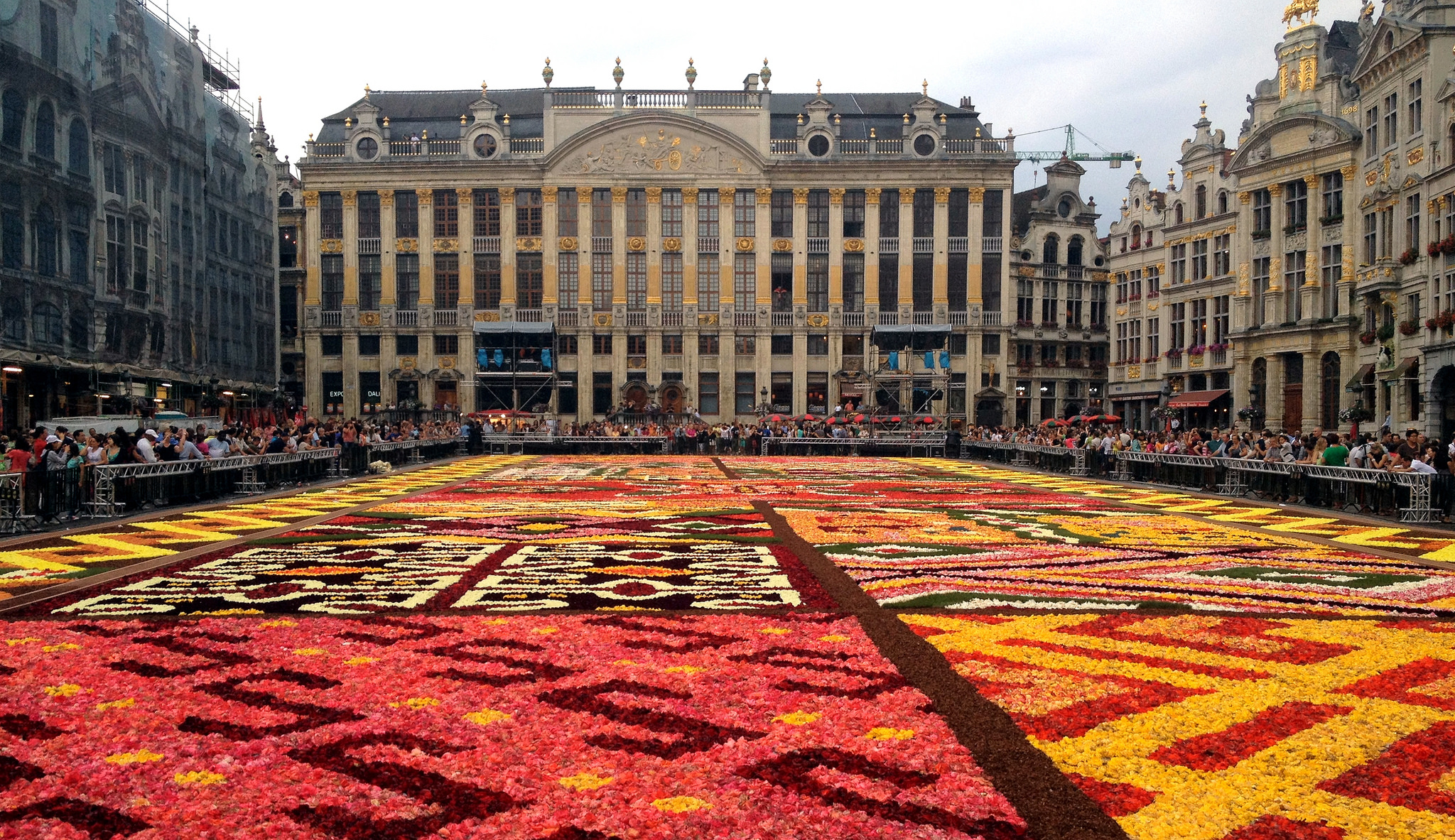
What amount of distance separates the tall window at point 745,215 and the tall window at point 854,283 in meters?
5.75

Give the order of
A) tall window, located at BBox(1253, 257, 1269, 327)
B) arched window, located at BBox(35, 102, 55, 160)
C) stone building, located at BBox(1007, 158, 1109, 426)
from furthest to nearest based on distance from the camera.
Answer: stone building, located at BBox(1007, 158, 1109, 426) < tall window, located at BBox(1253, 257, 1269, 327) < arched window, located at BBox(35, 102, 55, 160)

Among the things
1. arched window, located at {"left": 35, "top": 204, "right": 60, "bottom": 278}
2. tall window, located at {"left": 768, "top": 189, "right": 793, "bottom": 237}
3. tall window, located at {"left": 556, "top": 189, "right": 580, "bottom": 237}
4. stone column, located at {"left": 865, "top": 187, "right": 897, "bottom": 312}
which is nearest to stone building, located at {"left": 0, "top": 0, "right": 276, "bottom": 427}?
arched window, located at {"left": 35, "top": 204, "right": 60, "bottom": 278}

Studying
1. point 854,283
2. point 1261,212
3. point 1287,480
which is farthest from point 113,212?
point 1261,212

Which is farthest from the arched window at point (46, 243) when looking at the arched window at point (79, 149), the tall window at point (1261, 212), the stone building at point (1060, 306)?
the stone building at point (1060, 306)

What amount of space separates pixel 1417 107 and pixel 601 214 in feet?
131

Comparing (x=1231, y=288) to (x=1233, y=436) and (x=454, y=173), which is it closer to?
(x=1233, y=436)

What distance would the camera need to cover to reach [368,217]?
199 ft

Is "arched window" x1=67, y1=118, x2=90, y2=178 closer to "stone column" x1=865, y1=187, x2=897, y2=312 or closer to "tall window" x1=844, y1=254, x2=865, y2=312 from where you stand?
"tall window" x1=844, y1=254, x2=865, y2=312

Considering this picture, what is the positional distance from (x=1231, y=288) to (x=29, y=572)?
5066cm

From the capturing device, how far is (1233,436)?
94.0 feet

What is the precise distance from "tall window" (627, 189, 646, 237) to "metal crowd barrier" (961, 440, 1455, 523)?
111 feet

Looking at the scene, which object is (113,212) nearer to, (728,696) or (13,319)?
(13,319)

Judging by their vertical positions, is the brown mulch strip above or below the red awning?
below

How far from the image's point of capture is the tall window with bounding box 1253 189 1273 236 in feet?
150
